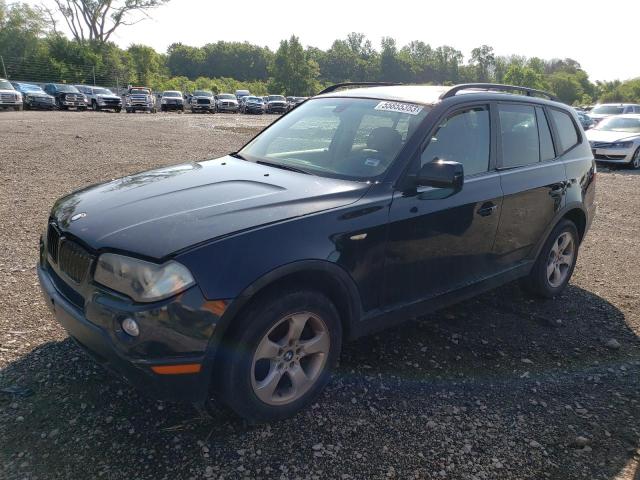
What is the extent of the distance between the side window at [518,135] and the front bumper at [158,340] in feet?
8.84

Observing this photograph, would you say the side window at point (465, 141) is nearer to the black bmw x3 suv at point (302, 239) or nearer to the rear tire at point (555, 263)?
the black bmw x3 suv at point (302, 239)

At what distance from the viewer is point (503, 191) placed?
3789 mm

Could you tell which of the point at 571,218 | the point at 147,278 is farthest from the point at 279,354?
the point at 571,218

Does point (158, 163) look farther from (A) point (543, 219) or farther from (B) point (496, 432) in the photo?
(B) point (496, 432)

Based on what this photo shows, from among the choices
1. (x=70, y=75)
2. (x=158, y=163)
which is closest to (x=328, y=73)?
(x=70, y=75)

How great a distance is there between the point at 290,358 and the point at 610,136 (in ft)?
49.6

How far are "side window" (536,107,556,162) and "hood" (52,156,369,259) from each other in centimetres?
212

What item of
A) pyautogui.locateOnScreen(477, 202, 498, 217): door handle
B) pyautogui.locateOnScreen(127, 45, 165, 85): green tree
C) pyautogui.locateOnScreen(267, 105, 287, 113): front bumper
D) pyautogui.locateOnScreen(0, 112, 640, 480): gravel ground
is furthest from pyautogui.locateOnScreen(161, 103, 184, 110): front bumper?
pyautogui.locateOnScreen(477, 202, 498, 217): door handle

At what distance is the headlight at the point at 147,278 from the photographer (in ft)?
7.57

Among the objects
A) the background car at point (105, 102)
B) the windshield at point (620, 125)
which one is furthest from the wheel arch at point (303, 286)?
the background car at point (105, 102)

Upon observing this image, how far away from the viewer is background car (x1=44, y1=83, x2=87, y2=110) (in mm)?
35531

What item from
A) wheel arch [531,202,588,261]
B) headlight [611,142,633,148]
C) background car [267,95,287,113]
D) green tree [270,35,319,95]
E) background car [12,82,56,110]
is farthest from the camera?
green tree [270,35,319,95]

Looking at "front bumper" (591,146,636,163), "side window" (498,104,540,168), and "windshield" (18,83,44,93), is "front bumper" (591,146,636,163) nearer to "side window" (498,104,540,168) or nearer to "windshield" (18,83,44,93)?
"side window" (498,104,540,168)

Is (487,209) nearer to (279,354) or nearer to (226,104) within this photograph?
(279,354)
